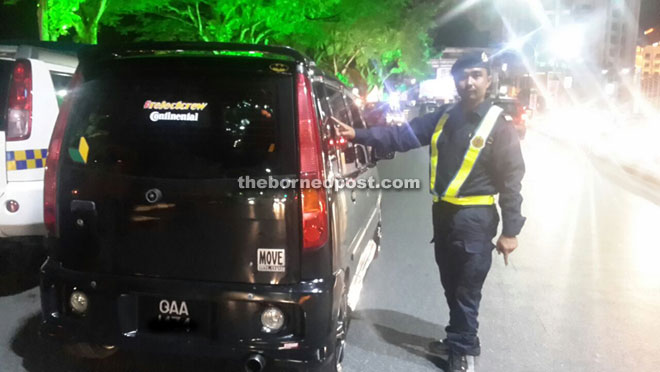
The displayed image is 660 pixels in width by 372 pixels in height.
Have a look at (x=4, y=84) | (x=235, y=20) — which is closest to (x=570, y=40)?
(x=235, y=20)

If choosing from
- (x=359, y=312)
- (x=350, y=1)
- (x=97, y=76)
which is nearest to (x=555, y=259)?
(x=359, y=312)

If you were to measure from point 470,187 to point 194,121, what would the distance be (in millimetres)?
1733

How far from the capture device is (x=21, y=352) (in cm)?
374

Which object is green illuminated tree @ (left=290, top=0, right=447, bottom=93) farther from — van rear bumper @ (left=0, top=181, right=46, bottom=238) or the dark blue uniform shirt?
the dark blue uniform shirt

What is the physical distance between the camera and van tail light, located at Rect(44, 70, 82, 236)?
3059 mm

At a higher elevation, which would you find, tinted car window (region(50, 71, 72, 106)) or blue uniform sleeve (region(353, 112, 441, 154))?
tinted car window (region(50, 71, 72, 106))

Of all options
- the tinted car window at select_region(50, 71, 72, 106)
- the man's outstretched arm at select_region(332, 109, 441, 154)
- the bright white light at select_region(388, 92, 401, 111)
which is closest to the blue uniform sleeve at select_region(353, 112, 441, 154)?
the man's outstretched arm at select_region(332, 109, 441, 154)

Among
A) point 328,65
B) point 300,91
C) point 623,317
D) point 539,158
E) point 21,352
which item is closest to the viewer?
point 300,91

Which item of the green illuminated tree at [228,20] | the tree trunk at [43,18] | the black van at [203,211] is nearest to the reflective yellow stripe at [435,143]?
the black van at [203,211]

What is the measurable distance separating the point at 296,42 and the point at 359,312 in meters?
17.9

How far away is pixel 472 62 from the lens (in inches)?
137

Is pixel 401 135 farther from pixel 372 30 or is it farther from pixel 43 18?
pixel 372 30

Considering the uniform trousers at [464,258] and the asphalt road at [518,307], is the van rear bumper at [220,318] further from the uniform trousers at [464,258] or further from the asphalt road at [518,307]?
the uniform trousers at [464,258]

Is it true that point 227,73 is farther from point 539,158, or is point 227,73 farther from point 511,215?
point 539,158
